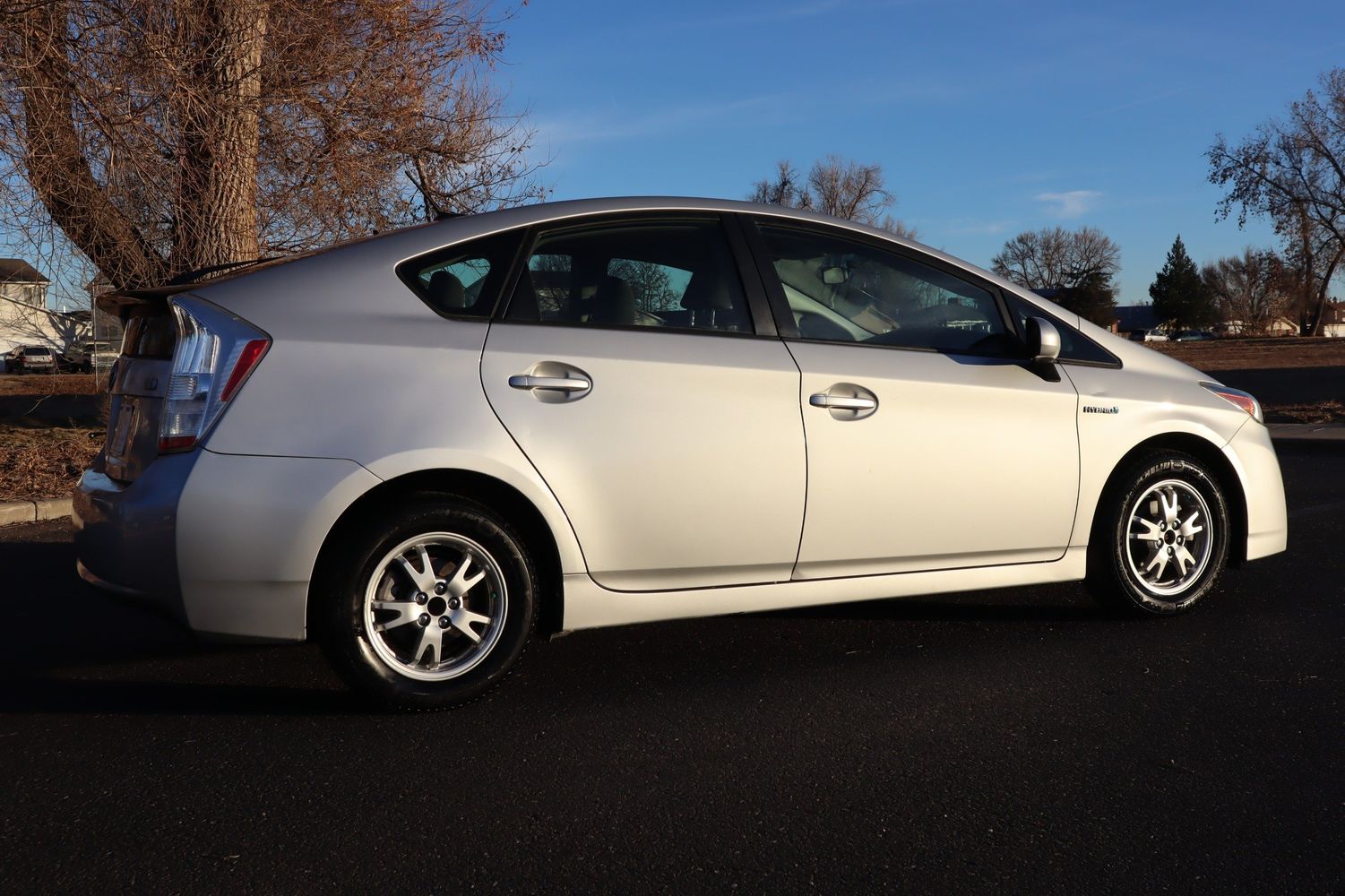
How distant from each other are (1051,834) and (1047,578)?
1875 mm

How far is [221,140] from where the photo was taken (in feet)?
34.5

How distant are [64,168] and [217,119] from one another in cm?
133

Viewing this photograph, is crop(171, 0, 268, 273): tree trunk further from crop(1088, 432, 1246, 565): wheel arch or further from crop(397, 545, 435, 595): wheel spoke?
crop(1088, 432, 1246, 565): wheel arch

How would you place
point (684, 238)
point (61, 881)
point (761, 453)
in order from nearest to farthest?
1. point (61, 881)
2. point (761, 453)
3. point (684, 238)

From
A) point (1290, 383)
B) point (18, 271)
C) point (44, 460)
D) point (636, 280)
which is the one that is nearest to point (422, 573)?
point (636, 280)

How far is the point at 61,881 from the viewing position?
8.52 ft

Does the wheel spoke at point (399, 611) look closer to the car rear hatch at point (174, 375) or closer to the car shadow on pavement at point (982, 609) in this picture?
the car rear hatch at point (174, 375)

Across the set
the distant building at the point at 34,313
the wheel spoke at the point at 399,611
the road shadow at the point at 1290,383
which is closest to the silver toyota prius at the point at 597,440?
the wheel spoke at the point at 399,611

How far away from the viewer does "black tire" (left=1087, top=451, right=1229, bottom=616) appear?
4.66 metres

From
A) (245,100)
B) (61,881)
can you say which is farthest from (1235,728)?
(245,100)

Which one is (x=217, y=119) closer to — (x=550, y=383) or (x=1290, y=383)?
(x=550, y=383)

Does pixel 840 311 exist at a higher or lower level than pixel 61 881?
higher

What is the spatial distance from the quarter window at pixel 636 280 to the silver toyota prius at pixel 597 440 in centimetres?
1

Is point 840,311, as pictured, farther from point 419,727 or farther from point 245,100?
point 245,100
